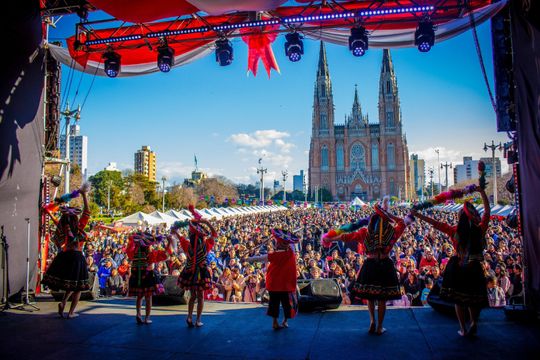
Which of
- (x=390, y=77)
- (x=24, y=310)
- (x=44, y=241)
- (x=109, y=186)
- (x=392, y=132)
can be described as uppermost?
(x=390, y=77)

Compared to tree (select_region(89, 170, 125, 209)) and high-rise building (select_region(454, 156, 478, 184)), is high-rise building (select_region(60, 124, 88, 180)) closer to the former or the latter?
tree (select_region(89, 170, 125, 209))

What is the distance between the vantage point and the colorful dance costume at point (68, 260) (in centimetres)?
546

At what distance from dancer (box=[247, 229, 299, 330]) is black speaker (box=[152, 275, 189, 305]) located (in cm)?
203

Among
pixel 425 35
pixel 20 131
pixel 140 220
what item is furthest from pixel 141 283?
pixel 140 220

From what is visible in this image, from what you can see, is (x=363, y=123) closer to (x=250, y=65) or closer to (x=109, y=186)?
(x=109, y=186)

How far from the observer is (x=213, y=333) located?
474 cm

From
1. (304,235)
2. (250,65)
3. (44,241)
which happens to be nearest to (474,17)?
(250,65)

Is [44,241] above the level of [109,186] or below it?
below

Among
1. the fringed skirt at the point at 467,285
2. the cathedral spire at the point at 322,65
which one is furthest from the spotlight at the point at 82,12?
the cathedral spire at the point at 322,65

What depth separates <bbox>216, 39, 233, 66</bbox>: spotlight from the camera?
7.09m

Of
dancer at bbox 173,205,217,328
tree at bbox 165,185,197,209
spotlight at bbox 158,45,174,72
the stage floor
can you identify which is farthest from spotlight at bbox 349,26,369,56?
tree at bbox 165,185,197,209

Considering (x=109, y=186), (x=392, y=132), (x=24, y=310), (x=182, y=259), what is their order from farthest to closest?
1. (x=392, y=132)
2. (x=109, y=186)
3. (x=182, y=259)
4. (x=24, y=310)

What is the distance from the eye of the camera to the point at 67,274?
5477 millimetres

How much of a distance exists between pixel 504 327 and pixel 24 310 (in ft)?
22.7
